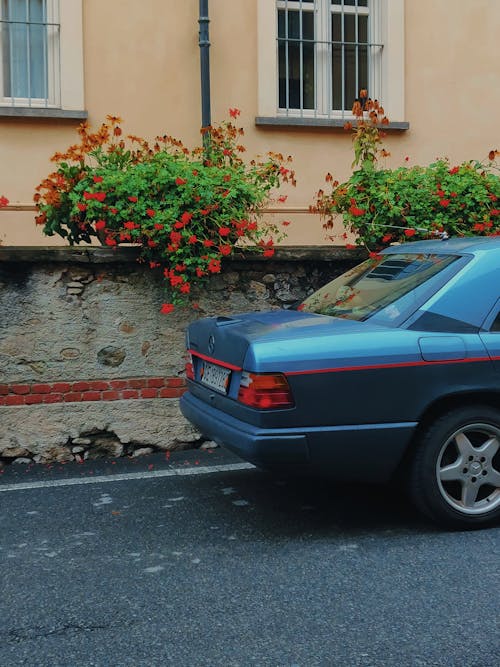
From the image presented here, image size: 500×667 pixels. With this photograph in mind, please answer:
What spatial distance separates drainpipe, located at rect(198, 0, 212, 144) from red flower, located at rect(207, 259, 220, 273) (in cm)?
369

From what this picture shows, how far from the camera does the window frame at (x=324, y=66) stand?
34.8 feet

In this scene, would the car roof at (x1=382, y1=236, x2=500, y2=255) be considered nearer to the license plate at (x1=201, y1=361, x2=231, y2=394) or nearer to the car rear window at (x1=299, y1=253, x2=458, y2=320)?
the car rear window at (x1=299, y1=253, x2=458, y2=320)

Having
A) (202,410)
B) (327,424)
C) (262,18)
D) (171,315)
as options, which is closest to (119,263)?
(171,315)

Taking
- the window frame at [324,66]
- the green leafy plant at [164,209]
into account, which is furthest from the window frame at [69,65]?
the green leafy plant at [164,209]

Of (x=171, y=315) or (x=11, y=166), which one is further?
(x=11, y=166)

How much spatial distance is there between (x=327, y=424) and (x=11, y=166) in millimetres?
6395

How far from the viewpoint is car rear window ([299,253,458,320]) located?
5297mm

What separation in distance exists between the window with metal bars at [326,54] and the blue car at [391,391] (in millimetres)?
6015

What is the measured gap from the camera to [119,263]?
7109 mm

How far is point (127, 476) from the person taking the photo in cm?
638

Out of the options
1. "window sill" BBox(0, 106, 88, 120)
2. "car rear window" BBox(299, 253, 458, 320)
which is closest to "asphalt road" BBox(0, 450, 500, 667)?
"car rear window" BBox(299, 253, 458, 320)

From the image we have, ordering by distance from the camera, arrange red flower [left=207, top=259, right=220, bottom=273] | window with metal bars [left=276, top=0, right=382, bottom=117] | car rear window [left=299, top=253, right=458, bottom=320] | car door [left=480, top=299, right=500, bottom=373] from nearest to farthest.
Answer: car door [left=480, top=299, right=500, bottom=373], car rear window [left=299, top=253, right=458, bottom=320], red flower [left=207, top=259, right=220, bottom=273], window with metal bars [left=276, top=0, right=382, bottom=117]

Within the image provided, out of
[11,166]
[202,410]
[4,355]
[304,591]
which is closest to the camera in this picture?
[304,591]

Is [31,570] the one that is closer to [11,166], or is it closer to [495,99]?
[11,166]
